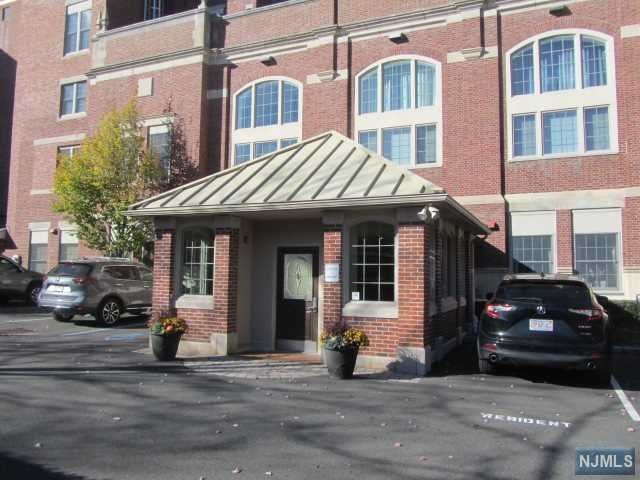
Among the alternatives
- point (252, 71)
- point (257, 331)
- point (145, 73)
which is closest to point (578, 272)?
point (257, 331)

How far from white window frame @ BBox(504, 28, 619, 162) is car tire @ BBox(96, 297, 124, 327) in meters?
13.0

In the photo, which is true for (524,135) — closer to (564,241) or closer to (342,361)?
(564,241)

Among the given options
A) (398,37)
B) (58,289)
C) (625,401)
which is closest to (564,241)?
(398,37)

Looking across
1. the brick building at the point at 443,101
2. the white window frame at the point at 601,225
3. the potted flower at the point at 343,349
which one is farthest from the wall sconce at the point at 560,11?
the potted flower at the point at 343,349

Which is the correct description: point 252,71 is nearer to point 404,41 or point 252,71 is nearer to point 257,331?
point 404,41

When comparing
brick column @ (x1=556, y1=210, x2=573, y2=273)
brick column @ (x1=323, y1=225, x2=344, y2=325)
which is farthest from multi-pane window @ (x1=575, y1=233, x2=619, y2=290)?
brick column @ (x1=323, y1=225, x2=344, y2=325)

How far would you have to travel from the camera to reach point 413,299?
8.90 metres

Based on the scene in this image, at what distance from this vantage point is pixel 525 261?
16922mm

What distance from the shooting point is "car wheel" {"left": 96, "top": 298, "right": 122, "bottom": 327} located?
14.8 meters

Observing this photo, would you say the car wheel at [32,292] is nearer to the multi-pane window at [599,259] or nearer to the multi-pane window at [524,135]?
the multi-pane window at [524,135]

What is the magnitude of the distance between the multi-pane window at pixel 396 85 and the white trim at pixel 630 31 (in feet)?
21.8

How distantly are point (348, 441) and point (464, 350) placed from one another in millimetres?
6805

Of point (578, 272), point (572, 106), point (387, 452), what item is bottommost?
point (387, 452)

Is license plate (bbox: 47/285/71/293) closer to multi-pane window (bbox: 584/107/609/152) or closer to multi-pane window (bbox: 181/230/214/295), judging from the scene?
multi-pane window (bbox: 181/230/214/295)
